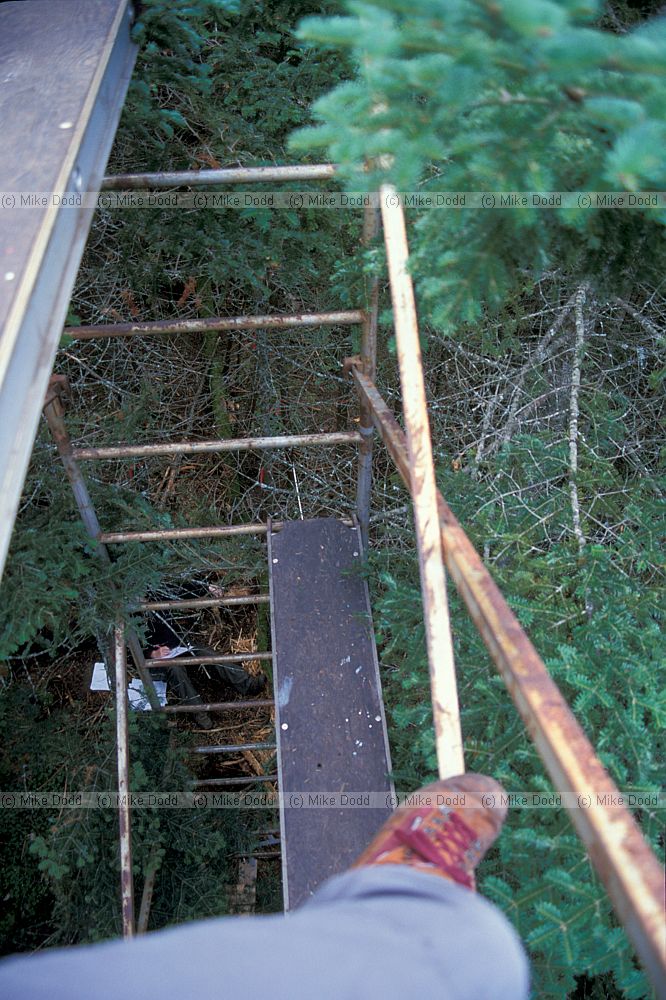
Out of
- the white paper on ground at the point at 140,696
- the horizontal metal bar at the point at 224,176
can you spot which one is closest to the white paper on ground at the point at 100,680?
the white paper on ground at the point at 140,696

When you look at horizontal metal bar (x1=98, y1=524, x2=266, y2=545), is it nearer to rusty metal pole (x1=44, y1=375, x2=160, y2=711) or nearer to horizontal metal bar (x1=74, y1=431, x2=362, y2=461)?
rusty metal pole (x1=44, y1=375, x2=160, y2=711)

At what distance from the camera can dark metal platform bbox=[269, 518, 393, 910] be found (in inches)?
119

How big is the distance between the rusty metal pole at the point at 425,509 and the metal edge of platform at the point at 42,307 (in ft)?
2.70

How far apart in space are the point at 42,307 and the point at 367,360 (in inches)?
63.5

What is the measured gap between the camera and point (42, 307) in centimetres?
181

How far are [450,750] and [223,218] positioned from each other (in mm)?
2620

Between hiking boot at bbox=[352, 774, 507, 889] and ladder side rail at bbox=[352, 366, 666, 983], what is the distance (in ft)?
0.55

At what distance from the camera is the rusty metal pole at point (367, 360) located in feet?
8.96

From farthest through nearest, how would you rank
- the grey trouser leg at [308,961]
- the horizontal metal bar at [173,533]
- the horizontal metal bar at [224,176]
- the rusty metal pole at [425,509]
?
the horizontal metal bar at [173,533], the horizontal metal bar at [224,176], the rusty metal pole at [425,509], the grey trouser leg at [308,961]

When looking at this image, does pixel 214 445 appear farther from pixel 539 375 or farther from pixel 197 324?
pixel 539 375

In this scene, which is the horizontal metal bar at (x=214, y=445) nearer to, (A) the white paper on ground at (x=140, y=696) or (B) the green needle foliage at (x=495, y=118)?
(B) the green needle foliage at (x=495, y=118)

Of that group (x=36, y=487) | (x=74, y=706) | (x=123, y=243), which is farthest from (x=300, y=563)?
(x=74, y=706)

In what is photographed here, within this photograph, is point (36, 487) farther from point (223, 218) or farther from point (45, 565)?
point (223, 218)

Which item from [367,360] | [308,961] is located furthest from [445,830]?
[367,360]
